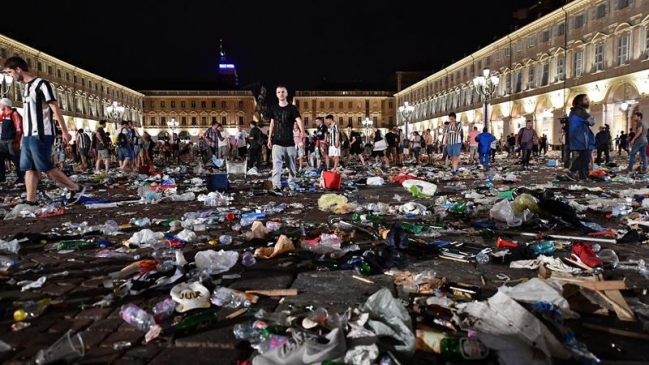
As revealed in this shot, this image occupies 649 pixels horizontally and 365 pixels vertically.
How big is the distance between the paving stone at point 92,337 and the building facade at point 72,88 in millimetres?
50370

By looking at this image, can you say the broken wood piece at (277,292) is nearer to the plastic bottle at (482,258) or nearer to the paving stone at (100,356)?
the paving stone at (100,356)

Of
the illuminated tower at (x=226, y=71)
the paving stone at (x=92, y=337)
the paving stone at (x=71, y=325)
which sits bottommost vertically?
the paving stone at (x=92, y=337)

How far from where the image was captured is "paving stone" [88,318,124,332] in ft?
8.26

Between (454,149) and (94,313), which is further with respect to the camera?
(454,149)

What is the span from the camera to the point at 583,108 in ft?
33.2

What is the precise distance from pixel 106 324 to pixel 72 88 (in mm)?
68110

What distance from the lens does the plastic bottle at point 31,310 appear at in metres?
2.67

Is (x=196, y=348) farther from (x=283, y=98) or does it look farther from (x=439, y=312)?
(x=283, y=98)

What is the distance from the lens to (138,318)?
2.57 metres

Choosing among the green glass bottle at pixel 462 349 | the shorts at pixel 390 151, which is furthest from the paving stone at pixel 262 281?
the shorts at pixel 390 151

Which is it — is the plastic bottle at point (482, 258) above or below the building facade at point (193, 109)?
below

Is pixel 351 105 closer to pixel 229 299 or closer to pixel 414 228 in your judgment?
pixel 414 228

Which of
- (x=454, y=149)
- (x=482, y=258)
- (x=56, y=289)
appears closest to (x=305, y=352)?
(x=56, y=289)

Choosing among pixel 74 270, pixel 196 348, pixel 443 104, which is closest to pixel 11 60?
pixel 74 270
